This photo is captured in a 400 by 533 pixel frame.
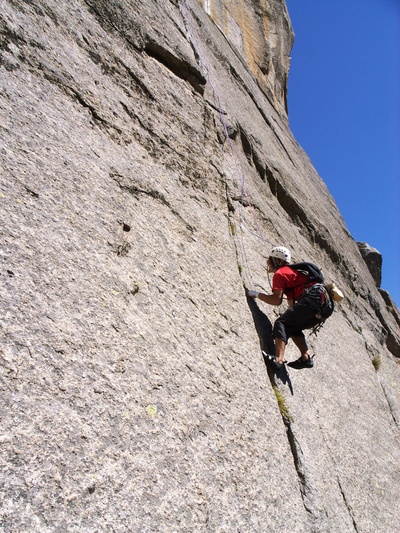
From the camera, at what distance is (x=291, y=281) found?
4594mm

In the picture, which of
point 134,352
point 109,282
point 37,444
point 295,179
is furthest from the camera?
point 295,179

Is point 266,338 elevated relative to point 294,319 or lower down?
lower down

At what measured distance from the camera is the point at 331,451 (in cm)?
403

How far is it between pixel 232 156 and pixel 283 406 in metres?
3.97

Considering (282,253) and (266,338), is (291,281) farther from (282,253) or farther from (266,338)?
(266,338)

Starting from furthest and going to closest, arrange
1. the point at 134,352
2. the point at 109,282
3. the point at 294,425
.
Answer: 1. the point at 294,425
2. the point at 109,282
3. the point at 134,352

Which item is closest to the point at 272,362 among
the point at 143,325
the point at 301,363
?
the point at 301,363

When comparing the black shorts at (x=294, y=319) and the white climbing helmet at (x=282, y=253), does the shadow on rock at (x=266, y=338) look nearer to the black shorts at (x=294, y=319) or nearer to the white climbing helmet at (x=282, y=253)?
the black shorts at (x=294, y=319)

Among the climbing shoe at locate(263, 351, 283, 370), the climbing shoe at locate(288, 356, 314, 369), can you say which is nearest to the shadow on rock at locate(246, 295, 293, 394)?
the climbing shoe at locate(263, 351, 283, 370)

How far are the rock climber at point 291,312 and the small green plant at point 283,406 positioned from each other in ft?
0.83

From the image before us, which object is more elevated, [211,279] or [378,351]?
[378,351]

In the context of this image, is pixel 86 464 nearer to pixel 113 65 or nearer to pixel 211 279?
pixel 211 279

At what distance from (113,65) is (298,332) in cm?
379

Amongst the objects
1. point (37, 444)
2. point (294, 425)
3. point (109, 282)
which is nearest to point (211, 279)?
point (109, 282)
